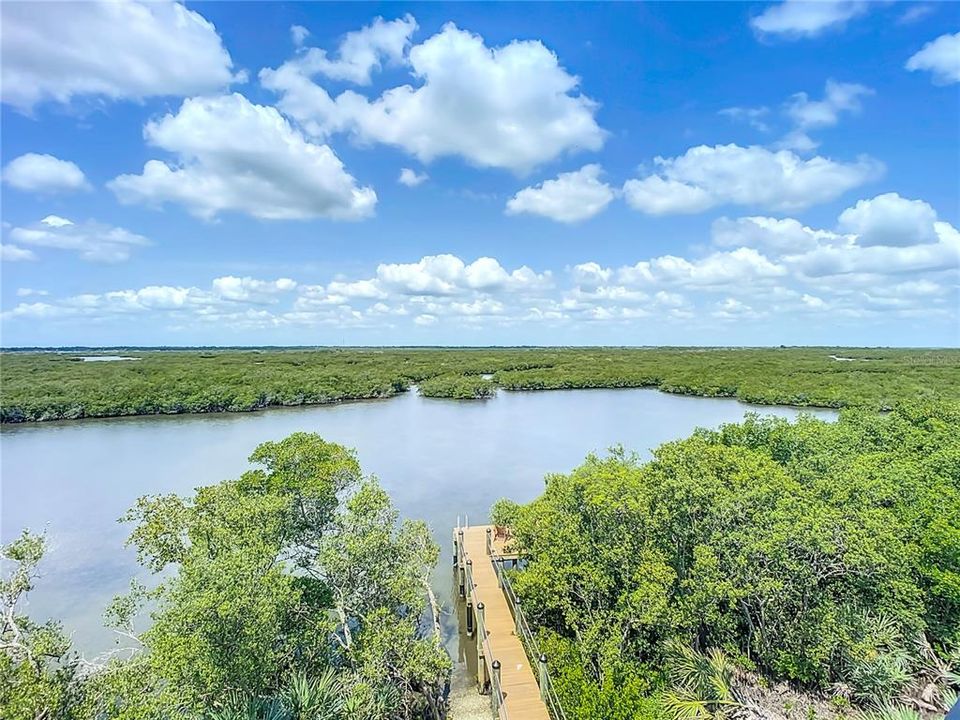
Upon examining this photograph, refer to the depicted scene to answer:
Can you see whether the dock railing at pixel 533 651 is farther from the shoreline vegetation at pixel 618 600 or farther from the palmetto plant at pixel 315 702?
the palmetto plant at pixel 315 702

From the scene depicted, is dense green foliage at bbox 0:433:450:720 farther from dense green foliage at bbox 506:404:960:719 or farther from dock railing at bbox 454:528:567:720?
dense green foliage at bbox 506:404:960:719

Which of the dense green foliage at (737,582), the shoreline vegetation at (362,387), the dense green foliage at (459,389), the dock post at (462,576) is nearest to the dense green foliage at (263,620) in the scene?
the dense green foliage at (737,582)

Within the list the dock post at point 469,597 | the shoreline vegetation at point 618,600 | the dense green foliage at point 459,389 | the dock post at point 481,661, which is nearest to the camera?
the shoreline vegetation at point 618,600

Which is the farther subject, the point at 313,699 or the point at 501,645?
the point at 501,645

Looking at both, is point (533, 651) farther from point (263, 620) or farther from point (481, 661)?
point (263, 620)

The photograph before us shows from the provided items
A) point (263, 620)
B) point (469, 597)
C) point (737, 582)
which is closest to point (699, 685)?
point (737, 582)

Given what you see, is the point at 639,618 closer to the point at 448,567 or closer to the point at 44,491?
the point at 448,567

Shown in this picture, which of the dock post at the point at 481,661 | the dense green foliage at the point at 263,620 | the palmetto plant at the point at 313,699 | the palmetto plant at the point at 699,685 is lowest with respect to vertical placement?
the dock post at the point at 481,661
